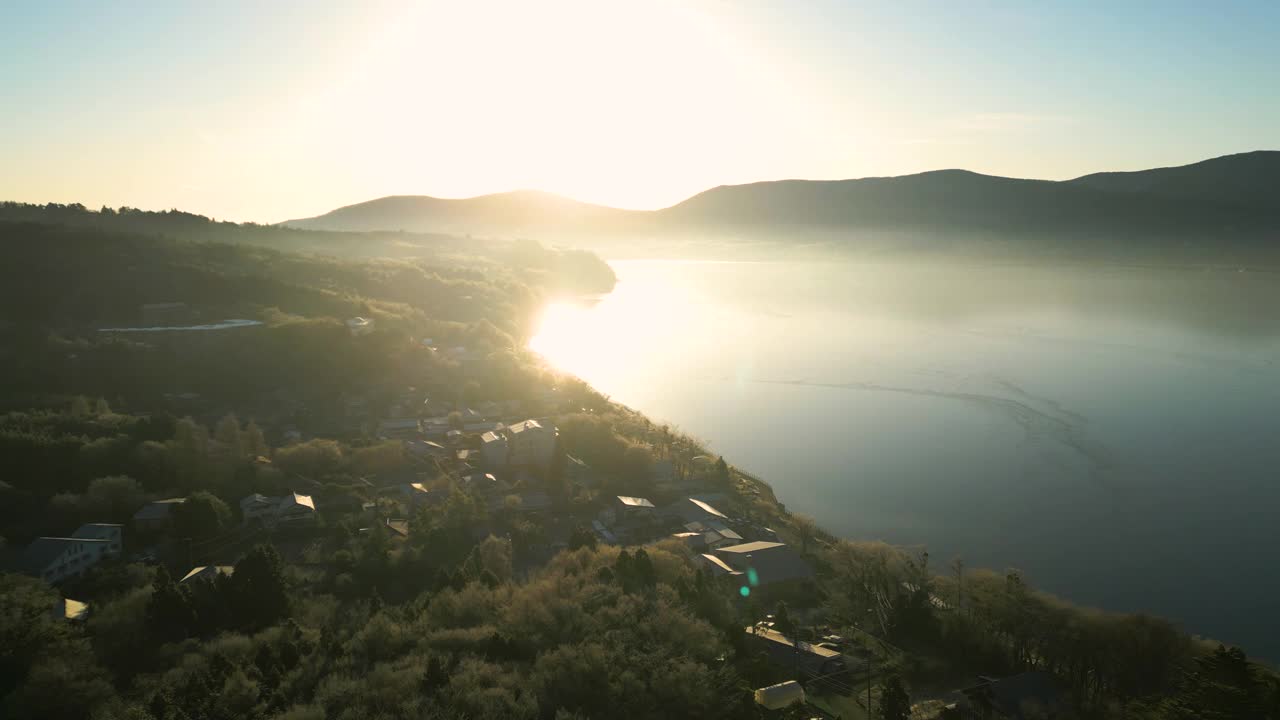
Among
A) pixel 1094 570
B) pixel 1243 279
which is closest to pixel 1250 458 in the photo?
pixel 1094 570

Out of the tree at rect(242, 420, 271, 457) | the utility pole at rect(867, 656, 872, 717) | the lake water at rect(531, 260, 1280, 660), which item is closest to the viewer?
the utility pole at rect(867, 656, 872, 717)

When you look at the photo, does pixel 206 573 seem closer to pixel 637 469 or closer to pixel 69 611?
pixel 69 611

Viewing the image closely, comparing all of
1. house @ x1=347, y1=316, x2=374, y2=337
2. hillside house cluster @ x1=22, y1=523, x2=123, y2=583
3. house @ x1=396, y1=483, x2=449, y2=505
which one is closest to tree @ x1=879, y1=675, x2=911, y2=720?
house @ x1=396, y1=483, x2=449, y2=505

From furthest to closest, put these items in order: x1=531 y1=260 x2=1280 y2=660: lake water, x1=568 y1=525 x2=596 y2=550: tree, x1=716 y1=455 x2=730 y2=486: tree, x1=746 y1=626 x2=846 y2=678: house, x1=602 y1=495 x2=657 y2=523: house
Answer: x1=716 y1=455 x2=730 y2=486: tree
x1=531 y1=260 x2=1280 y2=660: lake water
x1=602 y1=495 x2=657 y2=523: house
x1=568 y1=525 x2=596 y2=550: tree
x1=746 y1=626 x2=846 y2=678: house

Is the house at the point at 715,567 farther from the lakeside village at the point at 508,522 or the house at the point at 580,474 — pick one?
the house at the point at 580,474

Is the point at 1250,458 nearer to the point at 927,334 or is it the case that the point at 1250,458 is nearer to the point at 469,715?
the point at 927,334

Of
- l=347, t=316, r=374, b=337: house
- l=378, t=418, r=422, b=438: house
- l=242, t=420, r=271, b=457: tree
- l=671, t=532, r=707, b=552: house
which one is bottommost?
l=671, t=532, r=707, b=552: house

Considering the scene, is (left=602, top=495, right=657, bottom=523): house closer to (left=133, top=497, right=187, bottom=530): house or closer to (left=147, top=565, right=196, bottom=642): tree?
(left=147, top=565, right=196, bottom=642): tree
